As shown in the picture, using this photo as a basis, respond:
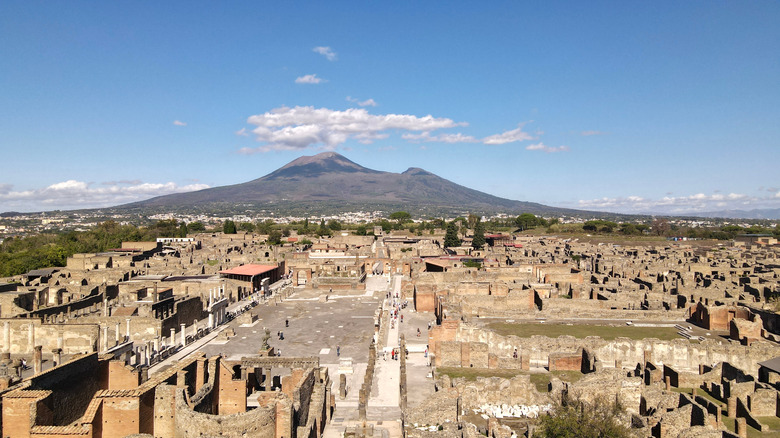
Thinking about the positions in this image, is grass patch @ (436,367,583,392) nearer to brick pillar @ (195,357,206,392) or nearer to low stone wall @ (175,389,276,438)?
brick pillar @ (195,357,206,392)

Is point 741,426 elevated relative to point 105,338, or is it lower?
lower

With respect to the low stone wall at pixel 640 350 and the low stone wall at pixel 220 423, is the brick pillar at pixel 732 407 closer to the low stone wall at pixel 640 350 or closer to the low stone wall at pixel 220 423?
the low stone wall at pixel 640 350

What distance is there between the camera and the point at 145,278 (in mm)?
48906

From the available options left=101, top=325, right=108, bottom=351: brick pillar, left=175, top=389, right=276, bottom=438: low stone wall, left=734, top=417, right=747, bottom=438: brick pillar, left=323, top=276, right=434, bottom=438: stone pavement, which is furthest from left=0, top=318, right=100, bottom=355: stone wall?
left=734, top=417, right=747, bottom=438: brick pillar

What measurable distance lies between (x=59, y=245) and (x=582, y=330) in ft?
242

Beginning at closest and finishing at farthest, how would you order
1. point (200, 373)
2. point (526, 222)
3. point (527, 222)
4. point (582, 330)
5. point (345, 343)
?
point (200, 373) → point (345, 343) → point (582, 330) → point (526, 222) → point (527, 222)

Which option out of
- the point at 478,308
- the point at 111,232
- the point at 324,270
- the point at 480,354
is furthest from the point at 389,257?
the point at 111,232

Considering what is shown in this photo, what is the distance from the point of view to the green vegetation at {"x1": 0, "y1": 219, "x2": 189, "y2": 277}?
199ft

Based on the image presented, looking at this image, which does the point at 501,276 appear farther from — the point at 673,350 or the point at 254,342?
the point at 254,342

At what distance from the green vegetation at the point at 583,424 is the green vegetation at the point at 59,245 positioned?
2417 inches

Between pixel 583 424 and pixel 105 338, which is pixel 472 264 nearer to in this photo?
pixel 105 338

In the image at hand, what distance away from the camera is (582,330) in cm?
3656

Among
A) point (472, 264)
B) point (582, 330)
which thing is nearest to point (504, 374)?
point (582, 330)

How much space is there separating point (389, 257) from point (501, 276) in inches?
899
